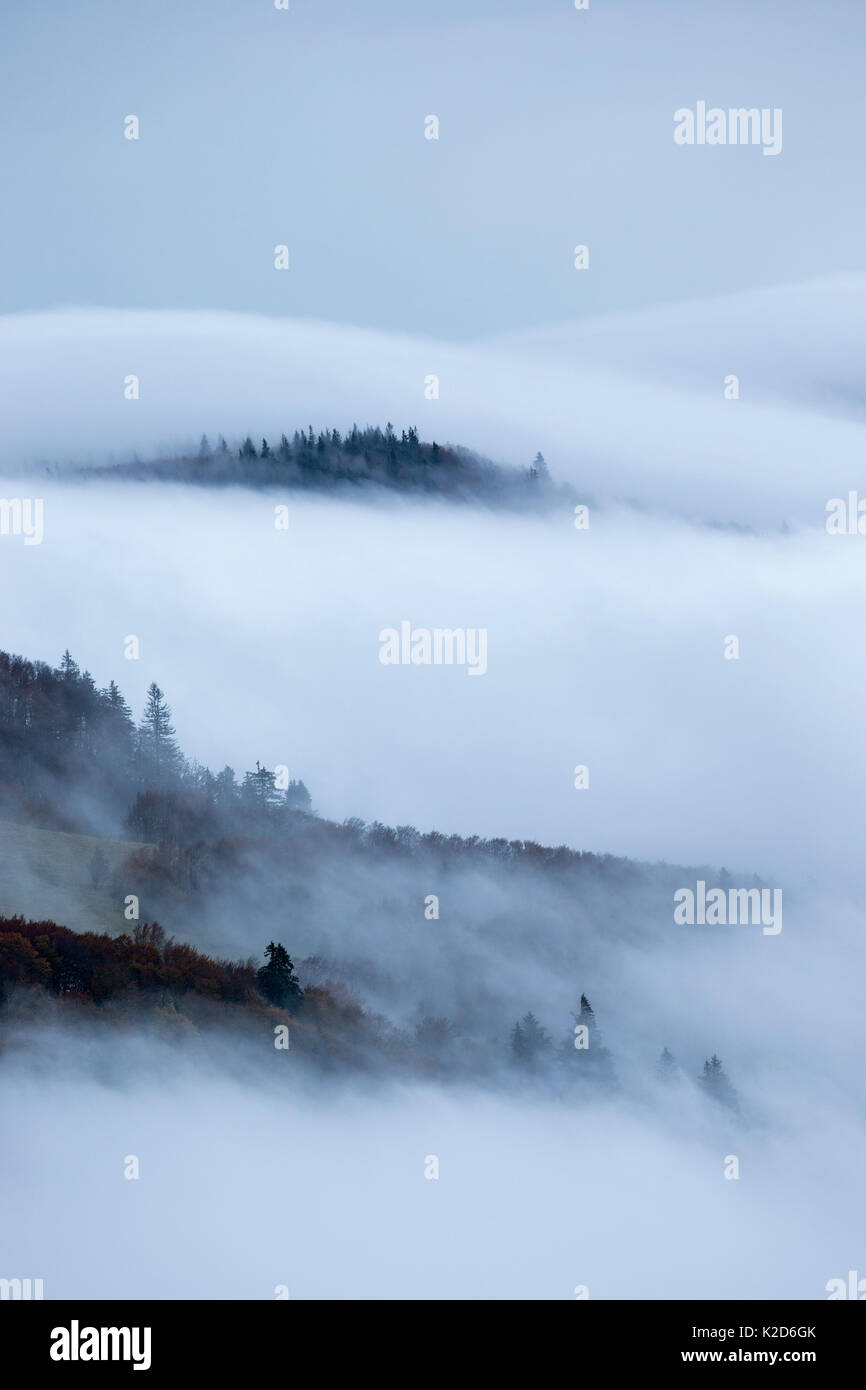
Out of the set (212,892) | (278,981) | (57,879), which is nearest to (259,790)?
(212,892)

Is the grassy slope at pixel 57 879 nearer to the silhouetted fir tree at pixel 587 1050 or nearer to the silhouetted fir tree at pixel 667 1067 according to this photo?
the silhouetted fir tree at pixel 587 1050

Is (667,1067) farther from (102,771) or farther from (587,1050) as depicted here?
(102,771)

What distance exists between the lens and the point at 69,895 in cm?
5688

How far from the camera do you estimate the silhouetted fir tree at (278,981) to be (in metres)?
62.0

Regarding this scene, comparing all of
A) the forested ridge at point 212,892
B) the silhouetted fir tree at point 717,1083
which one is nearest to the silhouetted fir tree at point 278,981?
the forested ridge at point 212,892

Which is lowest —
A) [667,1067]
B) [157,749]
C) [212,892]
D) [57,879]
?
[667,1067]

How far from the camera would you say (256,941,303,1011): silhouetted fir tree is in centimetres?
6197

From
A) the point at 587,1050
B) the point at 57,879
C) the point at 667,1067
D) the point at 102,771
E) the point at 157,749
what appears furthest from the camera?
the point at 667,1067

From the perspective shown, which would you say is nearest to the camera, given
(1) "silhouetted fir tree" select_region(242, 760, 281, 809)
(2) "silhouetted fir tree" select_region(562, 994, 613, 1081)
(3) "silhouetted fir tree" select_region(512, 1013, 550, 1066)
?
(3) "silhouetted fir tree" select_region(512, 1013, 550, 1066)

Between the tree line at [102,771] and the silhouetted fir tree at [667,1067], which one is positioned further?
the silhouetted fir tree at [667,1067]

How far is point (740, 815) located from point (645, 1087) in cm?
A: 10201

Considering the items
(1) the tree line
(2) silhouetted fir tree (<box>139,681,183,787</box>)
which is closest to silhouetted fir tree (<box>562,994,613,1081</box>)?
(1) the tree line

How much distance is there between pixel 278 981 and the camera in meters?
63.4

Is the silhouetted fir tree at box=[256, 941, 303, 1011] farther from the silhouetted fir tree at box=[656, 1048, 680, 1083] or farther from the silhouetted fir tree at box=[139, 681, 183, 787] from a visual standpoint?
the silhouetted fir tree at box=[656, 1048, 680, 1083]
